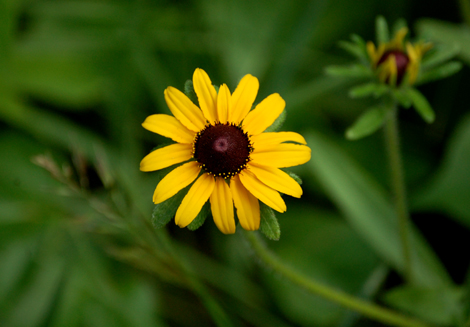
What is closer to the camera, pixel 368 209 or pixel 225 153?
pixel 225 153

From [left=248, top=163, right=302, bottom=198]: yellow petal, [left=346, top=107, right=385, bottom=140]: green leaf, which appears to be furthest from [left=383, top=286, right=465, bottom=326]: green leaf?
[left=248, top=163, right=302, bottom=198]: yellow petal

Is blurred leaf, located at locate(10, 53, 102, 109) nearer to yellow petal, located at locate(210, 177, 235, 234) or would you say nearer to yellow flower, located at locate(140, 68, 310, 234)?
yellow flower, located at locate(140, 68, 310, 234)

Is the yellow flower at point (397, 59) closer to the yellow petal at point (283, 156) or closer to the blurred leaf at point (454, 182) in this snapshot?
the yellow petal at point (283, 156)

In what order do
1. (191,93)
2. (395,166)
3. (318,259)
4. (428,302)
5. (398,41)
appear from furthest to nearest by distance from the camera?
1. (318,259)
2. (428,302)
3. (395,166)
4. (398,41)
5. (191,93)

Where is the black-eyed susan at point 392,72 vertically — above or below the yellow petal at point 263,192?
above

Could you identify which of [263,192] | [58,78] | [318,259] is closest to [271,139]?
[263,192]

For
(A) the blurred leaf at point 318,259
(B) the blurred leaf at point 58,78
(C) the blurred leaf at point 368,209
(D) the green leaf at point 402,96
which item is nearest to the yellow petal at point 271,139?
(D) the green leaf at point 402,96

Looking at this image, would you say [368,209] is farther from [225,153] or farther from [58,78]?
[58,78]
